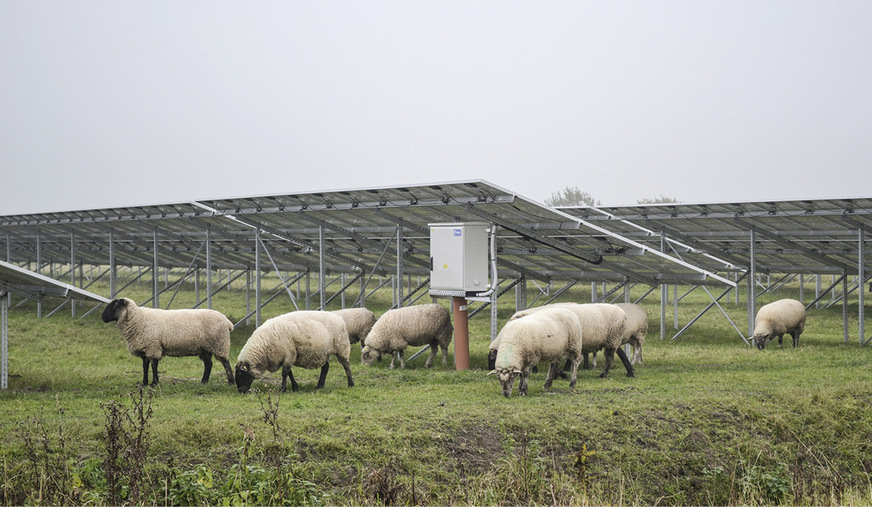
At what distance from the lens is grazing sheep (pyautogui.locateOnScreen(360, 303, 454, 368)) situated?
1825 cm

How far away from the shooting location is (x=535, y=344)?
13.3 meters

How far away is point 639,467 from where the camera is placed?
1060 cm

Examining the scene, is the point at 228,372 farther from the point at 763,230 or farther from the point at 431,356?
the point at 763,230

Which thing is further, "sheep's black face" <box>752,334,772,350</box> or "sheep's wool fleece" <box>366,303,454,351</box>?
"sheep's black face" <box>752,334,772,350</box>

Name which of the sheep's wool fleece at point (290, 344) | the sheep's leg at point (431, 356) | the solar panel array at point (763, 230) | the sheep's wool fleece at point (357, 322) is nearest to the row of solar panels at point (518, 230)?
the solar panel array at point (763, 230)

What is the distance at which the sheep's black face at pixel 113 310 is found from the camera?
566 inches

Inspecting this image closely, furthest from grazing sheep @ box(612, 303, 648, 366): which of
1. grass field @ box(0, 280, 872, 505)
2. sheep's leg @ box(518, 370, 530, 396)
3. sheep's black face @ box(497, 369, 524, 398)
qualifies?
sheep's black face @ box(497, 369, 524, 398)

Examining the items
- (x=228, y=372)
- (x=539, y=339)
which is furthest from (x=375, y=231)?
(x=539, y=339)

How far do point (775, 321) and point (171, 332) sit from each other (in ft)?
48.8

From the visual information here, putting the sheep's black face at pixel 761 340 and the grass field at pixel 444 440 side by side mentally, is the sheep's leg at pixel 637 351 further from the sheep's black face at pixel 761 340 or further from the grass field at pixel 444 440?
the sheep's black face at pixel 761 340

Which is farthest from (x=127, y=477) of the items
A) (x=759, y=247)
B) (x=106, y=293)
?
(x=106, y=293)

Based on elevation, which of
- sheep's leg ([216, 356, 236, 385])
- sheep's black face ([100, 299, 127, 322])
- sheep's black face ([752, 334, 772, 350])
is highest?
sheep's black face ([100, 299, 127, 322])

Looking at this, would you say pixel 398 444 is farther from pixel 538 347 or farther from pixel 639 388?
pixel 639 388

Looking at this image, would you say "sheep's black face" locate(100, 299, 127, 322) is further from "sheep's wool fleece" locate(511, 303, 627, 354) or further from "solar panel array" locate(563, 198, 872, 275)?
"solar panel array" locate(563, 198, 872, 275)
